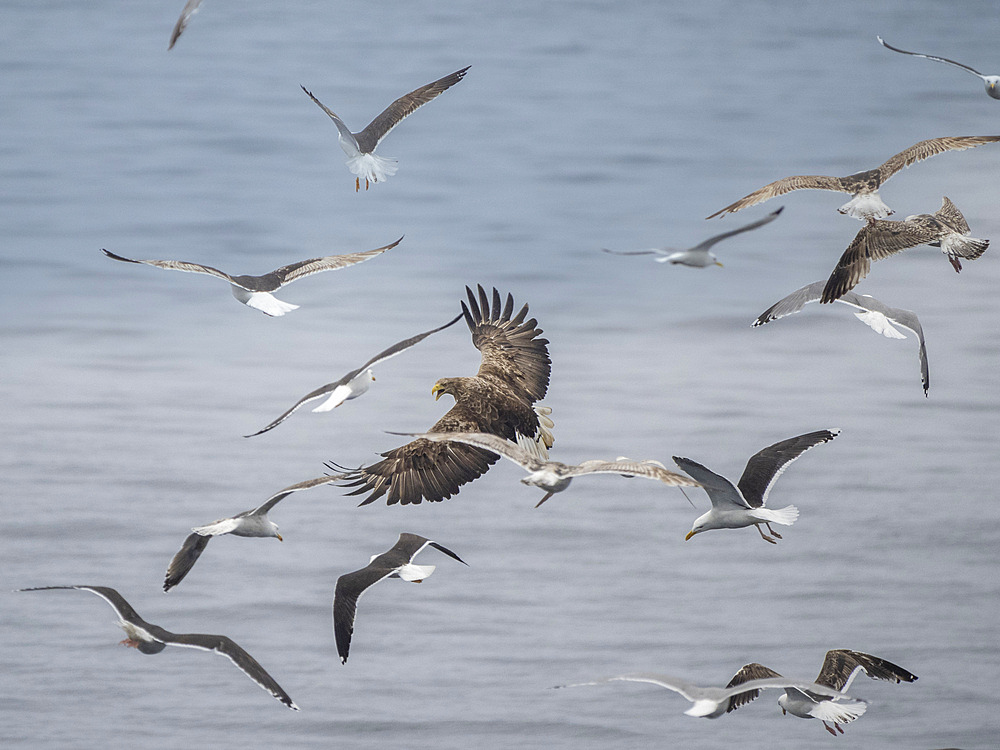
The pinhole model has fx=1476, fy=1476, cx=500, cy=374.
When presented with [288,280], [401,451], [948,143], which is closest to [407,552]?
[401,451]

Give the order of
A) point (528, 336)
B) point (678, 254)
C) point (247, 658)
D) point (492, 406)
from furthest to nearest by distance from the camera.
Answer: point (528, 336)
point (492, 406)
point (247, 658)
point (678, 254)

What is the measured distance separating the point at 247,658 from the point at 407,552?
0.95m

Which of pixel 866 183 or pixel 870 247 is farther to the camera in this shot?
pixel 866 183

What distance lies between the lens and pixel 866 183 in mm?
7977

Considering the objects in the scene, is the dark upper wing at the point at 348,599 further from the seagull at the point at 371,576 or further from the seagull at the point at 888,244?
the seagull at the point at 888,244

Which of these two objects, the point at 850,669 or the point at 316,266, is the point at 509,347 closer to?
the point at 316,266

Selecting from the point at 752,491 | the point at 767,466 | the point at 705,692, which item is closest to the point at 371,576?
the point at 705,692

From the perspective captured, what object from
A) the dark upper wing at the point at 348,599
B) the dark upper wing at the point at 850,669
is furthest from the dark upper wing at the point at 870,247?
the dark upper wing at the point at 348,599

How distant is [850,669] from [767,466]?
1.08 metres

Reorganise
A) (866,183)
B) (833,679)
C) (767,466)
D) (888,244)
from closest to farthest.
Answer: (833,679)
(767,466)
(888,244)
(866,183)

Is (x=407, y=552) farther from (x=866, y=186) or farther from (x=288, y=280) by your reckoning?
(x=866, y=186)

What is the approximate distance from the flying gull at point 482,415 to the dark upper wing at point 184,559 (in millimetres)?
842

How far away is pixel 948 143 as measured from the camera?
8.30 metres

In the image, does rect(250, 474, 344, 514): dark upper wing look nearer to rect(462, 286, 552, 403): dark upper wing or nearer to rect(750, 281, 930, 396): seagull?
rect(462, 286, 552, 403): dark upper wing
